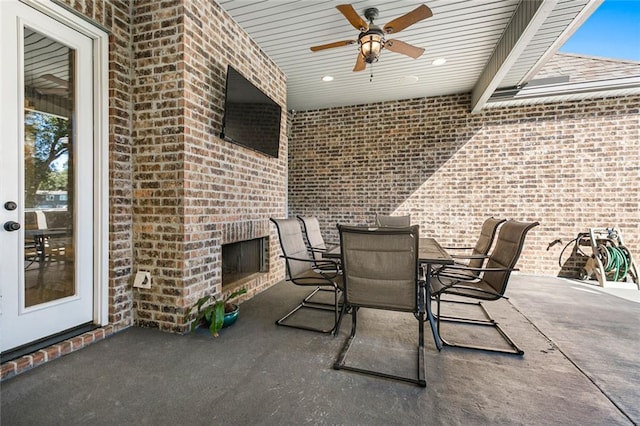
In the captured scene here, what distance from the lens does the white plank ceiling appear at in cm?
288

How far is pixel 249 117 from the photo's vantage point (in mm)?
3281

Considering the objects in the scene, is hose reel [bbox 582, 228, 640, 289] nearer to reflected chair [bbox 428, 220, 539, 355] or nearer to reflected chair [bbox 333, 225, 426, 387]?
reflected chair [bbox 428, 220, 539, 355]

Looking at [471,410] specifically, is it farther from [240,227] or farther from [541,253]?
[541,253]

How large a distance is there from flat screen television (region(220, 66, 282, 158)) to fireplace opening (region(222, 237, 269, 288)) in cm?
125

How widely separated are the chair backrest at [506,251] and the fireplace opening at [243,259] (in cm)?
271

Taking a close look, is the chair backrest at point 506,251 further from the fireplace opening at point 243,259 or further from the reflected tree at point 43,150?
the reflected tree at point 43,150

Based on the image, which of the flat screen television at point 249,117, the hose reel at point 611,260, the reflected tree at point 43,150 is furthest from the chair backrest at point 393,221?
the reflected tree at point 43,150

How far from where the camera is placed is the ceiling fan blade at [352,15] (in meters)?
2.51

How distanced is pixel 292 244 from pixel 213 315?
100 cm

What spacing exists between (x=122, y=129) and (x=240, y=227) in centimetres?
145

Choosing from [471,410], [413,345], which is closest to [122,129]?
[413,345]

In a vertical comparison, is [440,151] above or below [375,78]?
below

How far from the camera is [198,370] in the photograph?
1924 millimetres

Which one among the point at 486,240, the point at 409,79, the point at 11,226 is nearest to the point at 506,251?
the point at 486,240
